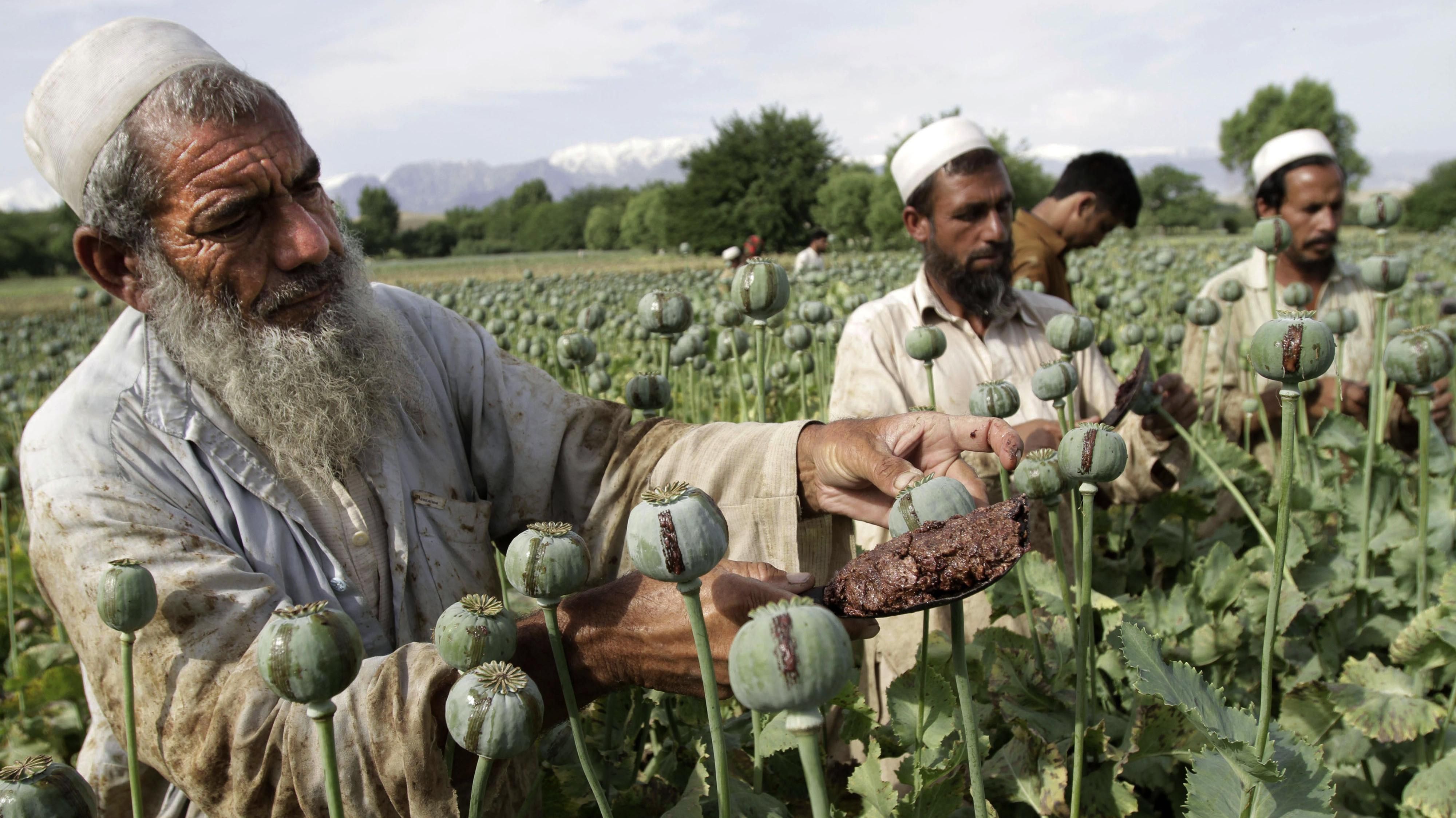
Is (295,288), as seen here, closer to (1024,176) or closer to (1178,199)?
(1024,176)

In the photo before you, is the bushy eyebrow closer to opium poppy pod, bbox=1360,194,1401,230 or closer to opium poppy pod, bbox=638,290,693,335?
opium poppy pod, bbox=638,290,693,335

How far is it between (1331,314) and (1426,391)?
142 cm

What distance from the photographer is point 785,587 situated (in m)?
1.47

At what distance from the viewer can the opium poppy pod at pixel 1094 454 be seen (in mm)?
1469

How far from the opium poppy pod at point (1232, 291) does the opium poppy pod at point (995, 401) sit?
218cm

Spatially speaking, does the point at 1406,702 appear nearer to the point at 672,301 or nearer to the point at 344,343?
the point at 672,301

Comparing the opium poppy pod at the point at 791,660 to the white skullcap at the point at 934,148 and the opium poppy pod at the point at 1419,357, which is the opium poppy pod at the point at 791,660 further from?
the white skullcap at the point at 934,148

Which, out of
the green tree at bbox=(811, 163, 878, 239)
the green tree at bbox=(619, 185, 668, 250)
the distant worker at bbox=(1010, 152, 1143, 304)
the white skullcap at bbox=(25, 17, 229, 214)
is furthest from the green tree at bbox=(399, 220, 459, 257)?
the white skullcap at bbox=(25, 17, 229, 214)

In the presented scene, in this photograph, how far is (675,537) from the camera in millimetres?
1108

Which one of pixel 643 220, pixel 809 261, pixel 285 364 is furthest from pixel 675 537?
pixel 643 220

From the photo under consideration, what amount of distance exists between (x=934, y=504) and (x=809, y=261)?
678 cm

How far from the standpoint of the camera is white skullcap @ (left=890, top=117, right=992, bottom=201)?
3.50 m

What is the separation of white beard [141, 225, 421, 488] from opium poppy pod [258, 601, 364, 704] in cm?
97

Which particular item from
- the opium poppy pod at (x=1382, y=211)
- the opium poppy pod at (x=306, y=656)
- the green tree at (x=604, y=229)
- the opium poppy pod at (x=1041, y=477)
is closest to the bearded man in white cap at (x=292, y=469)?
the opium poppy pod at (x=1041, y=477)
